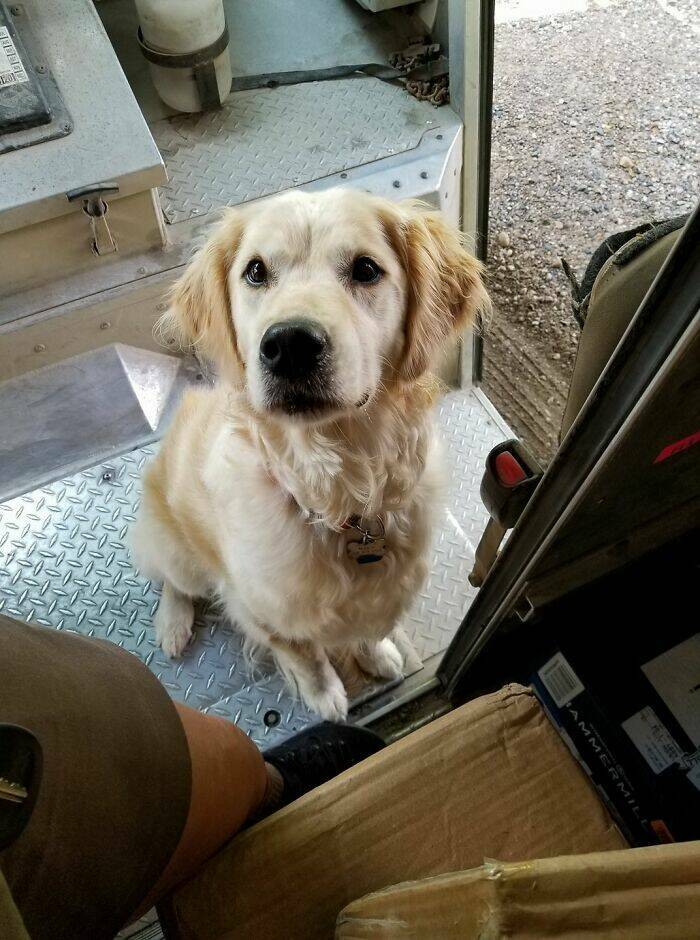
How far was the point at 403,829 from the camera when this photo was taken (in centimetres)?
108

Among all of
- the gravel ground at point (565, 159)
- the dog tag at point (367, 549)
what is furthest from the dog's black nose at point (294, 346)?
the gravel ground at point (565, 159)

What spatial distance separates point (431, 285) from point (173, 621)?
1.05 m

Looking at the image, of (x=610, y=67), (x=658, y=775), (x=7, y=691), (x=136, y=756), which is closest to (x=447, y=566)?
(x=658, y=775)

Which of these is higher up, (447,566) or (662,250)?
(662,250)

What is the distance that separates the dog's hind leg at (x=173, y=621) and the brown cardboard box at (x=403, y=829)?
643 mm

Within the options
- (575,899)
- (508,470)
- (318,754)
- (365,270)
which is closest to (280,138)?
(365,270)

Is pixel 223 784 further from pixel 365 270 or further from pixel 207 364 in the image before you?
pixel 207 364

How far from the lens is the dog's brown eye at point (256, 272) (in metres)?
1.13

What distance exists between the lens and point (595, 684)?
1254mm

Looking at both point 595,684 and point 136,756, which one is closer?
point 136,756

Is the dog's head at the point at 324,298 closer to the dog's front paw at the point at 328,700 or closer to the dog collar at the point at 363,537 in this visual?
the dog collar at the point at 363,537

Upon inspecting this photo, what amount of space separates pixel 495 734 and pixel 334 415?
0.64m

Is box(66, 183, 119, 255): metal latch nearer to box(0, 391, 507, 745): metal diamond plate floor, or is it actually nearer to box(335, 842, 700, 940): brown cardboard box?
box(0, 391, 507, 745): metal diamond plate floor

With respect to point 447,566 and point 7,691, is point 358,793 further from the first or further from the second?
point 447,566
